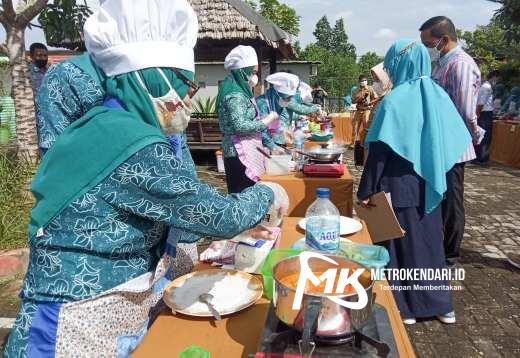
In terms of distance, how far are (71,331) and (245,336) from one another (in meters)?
0.52

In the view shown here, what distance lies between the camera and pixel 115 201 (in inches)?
46.9

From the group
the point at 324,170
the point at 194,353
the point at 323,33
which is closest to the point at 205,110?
the point at 324,170

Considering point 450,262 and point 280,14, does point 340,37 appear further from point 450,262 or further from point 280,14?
point 450,262

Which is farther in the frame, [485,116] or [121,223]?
[485,116]

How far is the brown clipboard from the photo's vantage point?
263cm

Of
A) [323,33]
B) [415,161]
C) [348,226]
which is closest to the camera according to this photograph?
[348,226]

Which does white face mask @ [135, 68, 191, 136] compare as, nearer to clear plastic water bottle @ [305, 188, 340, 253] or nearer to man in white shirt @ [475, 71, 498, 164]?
clear plastic water bottle @ [305, 188, 340, 253]

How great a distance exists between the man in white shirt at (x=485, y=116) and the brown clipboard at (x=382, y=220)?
7.72 m

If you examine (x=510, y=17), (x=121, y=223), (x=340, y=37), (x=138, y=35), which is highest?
(x=340, y=37)

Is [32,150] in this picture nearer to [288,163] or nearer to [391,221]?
[288,163]

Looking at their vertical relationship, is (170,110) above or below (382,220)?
above

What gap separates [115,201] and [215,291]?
0.53 m

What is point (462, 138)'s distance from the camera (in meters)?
2.81

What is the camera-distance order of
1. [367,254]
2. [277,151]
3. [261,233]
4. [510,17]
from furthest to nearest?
[510,17] → [277,151] → [261,233] → [367,254]
